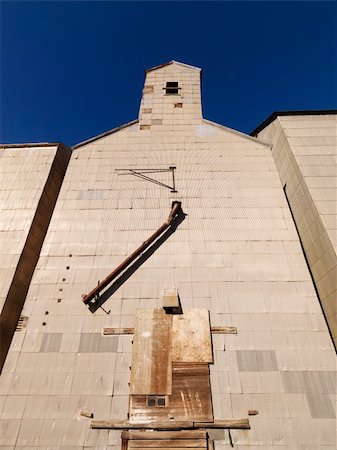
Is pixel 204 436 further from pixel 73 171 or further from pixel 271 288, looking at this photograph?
pixel 73 171

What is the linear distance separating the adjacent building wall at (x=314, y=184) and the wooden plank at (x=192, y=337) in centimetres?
878

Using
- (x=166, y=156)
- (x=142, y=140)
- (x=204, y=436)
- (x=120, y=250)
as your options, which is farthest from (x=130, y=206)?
(x=204, y=436)

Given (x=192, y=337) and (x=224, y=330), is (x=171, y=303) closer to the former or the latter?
(x=192, y=337)

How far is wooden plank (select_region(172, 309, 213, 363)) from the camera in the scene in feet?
55.9

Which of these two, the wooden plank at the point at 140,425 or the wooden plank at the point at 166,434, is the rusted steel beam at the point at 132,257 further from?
the wooden plank at the point at 166,434

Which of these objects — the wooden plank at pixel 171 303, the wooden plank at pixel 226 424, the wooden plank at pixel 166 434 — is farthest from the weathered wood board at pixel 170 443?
the wooden plank at pixel 171 303

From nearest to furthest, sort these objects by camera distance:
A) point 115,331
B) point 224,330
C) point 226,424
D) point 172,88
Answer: point 226,424 → point 224,330 → point 115,331 → point 172,88

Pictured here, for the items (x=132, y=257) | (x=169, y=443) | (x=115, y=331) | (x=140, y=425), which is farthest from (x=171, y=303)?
(x=169, y=443)

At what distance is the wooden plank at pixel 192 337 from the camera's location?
55.9 ft

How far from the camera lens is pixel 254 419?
1506cm

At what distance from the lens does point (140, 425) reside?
49.1ft

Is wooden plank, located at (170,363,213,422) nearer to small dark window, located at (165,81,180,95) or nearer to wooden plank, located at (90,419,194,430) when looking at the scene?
wooden plank, located at (90,419,194,430)

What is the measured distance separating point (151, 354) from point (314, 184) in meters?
18.7

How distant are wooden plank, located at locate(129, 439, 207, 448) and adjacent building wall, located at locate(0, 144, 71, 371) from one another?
33.0 ft
